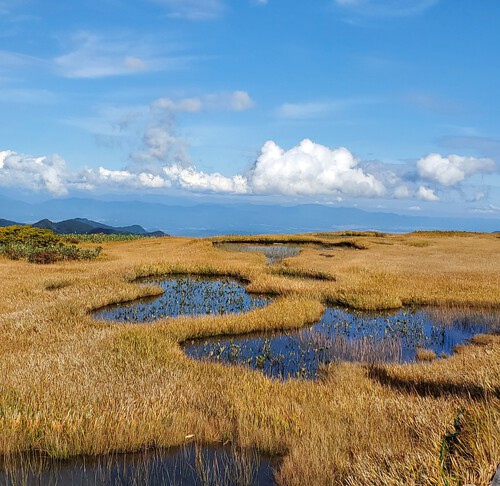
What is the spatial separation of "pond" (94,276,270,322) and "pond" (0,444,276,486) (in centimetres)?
1286

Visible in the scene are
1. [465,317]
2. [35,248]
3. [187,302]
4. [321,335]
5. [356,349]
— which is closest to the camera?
[356,349]

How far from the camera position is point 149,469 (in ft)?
24.3

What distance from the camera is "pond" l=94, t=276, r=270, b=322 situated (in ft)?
70.6

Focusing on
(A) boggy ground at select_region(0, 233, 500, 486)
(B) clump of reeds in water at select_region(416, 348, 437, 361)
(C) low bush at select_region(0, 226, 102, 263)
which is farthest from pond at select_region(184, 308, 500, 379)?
(C) low bush at select_region(0, 226, 102, 263)

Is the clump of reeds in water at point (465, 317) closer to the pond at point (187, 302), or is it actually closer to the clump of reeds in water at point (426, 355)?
the clump of reeds in water at point (426, 355)

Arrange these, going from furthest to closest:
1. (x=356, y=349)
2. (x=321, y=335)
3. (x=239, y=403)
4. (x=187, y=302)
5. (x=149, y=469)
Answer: (x=187, y=302), (x=321, y=335), (x=356, y=349), (x=239, y=403), (x=149, y=469)

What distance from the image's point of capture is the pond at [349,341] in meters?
14.6

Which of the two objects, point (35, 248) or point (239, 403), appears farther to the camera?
point (35, 248)

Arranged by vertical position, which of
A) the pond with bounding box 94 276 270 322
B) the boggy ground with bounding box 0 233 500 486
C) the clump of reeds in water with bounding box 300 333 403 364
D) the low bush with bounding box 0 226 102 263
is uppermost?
the low bush with bounding box 0 226 102 263

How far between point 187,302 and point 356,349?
1176 cm

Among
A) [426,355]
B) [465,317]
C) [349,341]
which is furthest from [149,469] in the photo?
[465,317]

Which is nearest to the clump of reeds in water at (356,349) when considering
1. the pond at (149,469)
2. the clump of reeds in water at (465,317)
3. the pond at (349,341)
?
the pond at (349,341)

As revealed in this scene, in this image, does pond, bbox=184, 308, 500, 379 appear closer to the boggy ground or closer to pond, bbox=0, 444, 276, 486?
the boggy ground

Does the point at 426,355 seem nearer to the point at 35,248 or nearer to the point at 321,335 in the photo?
the point at 321,335
